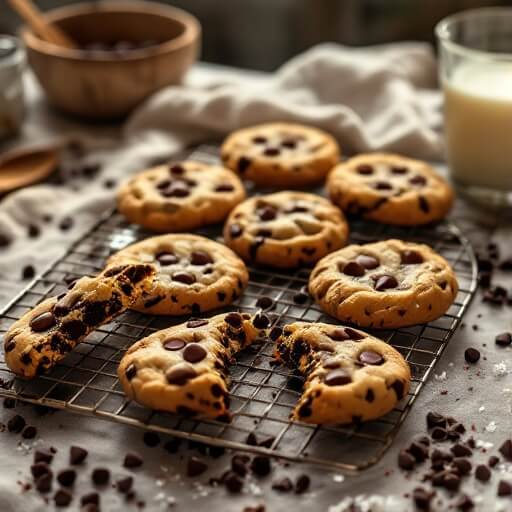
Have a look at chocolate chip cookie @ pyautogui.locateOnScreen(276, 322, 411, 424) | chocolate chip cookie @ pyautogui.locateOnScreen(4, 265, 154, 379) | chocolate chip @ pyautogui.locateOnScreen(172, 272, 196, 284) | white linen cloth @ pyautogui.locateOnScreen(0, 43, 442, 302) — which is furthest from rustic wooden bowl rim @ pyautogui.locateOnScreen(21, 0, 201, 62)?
chocolate chip cookie @ pyautogui.locateOnScreen(276, 322, 411, 424)

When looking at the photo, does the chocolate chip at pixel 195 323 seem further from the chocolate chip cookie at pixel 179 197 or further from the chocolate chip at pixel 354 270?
the chocolate chip cookie at pixel 179 197

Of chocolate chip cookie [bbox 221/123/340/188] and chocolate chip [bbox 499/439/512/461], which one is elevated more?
chocolate chip cookie [bbox 221/123/340/188]

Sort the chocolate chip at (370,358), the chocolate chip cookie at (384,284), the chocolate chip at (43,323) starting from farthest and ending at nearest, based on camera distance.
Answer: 1. the chocolate chip cookie at (384,284)
2. the chocolate chip at (43,323)
3. the chocolate chip at (370,358)

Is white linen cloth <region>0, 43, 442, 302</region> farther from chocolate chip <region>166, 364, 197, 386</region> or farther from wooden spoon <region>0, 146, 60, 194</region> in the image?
chocolate chip <region>166, 364, 197, 386</region>

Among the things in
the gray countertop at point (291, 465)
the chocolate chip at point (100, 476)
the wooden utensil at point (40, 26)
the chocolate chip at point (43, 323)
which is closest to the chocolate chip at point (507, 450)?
the gray countertop at point (291, 465)

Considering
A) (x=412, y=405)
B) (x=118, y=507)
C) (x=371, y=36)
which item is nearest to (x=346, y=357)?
(x=412, y=405)

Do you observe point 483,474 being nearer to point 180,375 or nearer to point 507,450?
point 507,450
